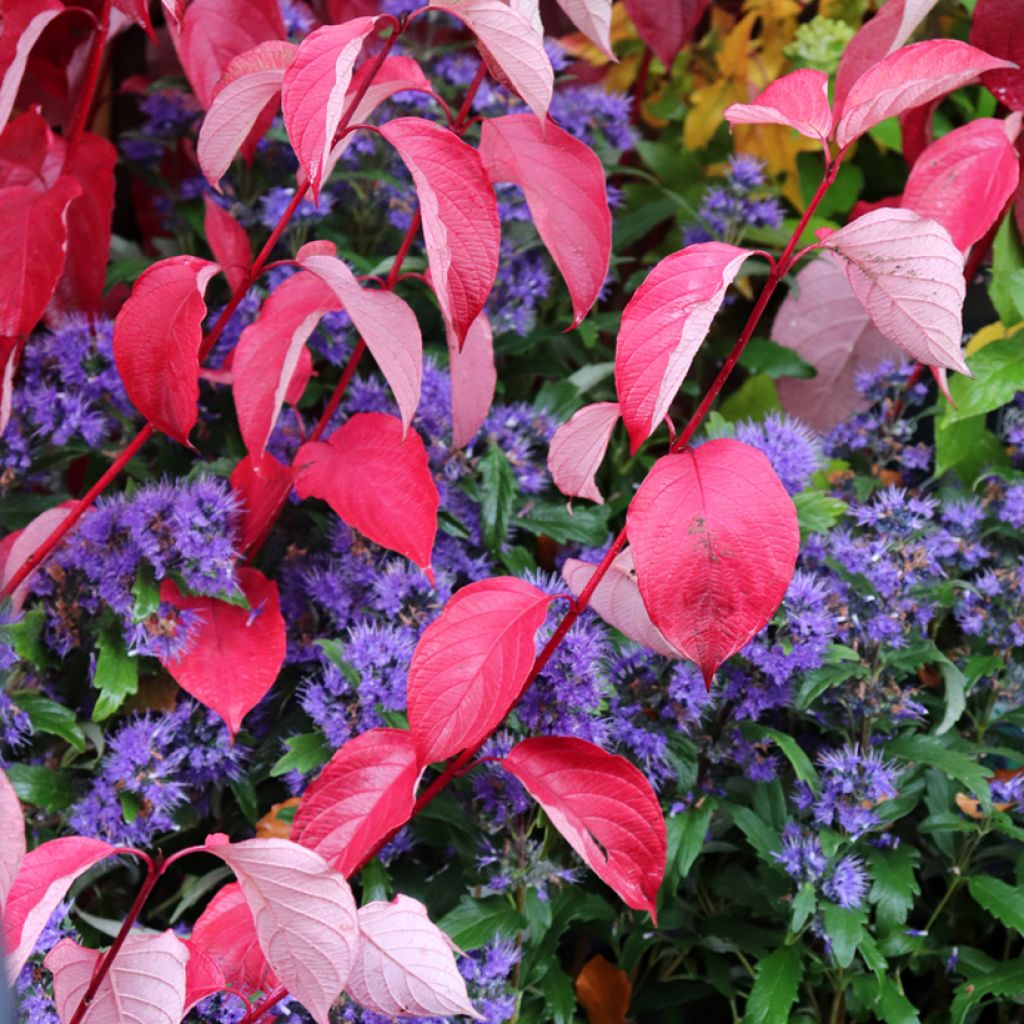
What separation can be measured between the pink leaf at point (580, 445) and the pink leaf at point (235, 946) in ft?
1.03

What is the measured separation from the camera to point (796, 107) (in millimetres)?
688

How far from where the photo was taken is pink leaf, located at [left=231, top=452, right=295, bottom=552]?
2.91 feet

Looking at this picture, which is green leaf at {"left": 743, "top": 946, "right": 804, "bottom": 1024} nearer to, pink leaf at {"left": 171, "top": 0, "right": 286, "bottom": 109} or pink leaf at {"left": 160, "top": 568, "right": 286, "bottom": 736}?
pink leaf at {"left": 160, "top": 568, "right": 286, "bottom": 736}

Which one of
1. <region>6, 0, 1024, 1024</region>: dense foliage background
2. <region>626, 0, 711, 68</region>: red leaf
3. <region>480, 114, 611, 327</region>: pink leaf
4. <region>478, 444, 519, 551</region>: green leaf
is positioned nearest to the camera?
<region>480, 114, 611, 327</region>: pink leaf

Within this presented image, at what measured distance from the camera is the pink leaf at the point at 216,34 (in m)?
1.00

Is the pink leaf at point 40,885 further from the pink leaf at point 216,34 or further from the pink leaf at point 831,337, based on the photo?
the pink leaf at point 831,337

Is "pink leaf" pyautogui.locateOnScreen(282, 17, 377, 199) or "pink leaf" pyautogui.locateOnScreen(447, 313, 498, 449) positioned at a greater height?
"pink leaf" pyautogui.locateOnScreen(282, 17, 377, 199)

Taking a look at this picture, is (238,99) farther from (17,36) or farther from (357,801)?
(357,801)

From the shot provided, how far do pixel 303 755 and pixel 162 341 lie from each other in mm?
297

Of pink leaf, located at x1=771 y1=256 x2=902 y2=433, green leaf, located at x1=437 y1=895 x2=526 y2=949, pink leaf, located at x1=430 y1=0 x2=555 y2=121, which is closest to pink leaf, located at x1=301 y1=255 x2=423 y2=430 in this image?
pink leaf, located at x1=430 y1=0 x2=555 y2=121

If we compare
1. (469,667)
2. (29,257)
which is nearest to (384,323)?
(469,667)

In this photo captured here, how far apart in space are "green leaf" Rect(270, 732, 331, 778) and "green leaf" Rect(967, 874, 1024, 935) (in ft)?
1.52

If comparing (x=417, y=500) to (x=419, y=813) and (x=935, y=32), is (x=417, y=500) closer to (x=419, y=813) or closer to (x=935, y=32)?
(x=419, y=813)

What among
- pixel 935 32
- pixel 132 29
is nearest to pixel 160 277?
pixel 132 29
